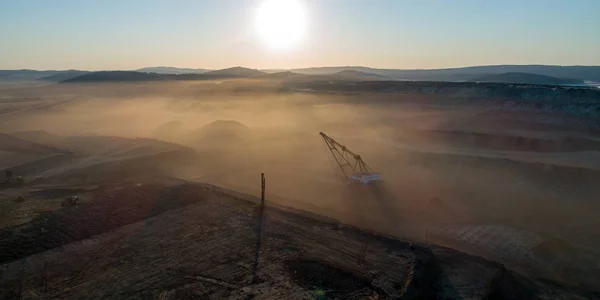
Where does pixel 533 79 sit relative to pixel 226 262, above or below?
above

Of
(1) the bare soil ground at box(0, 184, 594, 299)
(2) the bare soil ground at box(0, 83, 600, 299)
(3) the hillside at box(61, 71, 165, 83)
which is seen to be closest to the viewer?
(1) the bare soil ground at box(0, 184, 594, 299)

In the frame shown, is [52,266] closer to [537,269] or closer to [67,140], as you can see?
[537,269]

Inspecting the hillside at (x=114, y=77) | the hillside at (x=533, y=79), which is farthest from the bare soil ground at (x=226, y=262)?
the hillside at (x=533, y=79)

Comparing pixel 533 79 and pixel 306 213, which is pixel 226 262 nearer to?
pixel 306 213

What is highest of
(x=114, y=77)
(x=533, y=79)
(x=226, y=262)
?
(x=114, y=77)

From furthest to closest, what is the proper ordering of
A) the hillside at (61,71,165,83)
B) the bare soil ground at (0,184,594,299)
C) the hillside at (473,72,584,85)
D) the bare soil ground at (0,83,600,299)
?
1. the hillside at (61,71,165,83)
2. the hillside at (473,72,584,85)
3. the bare soil ground at (0,83,600,299)
4. the bare soil ground at (0,184,594,299)

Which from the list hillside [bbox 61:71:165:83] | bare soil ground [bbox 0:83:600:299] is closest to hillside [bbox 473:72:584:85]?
bare soil ground [bbox 0:83:600:299]

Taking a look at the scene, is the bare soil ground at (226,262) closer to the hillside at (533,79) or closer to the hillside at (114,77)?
the hillside at (114,77)

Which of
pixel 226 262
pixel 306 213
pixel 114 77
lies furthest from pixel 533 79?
pixel 226 262

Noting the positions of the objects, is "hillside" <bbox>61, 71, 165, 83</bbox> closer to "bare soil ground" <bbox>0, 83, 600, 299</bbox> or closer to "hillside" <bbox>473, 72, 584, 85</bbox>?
"bare soil ground" <bbox>0, 83, 600, 299</bbox>

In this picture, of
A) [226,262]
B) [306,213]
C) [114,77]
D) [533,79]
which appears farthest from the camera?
[533,79]

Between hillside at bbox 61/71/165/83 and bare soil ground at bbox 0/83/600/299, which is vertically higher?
hillside at bbox 61/71/165/83

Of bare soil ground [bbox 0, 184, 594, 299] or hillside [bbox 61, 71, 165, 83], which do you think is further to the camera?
hillside [bbox 61, 71, 165, 83]
